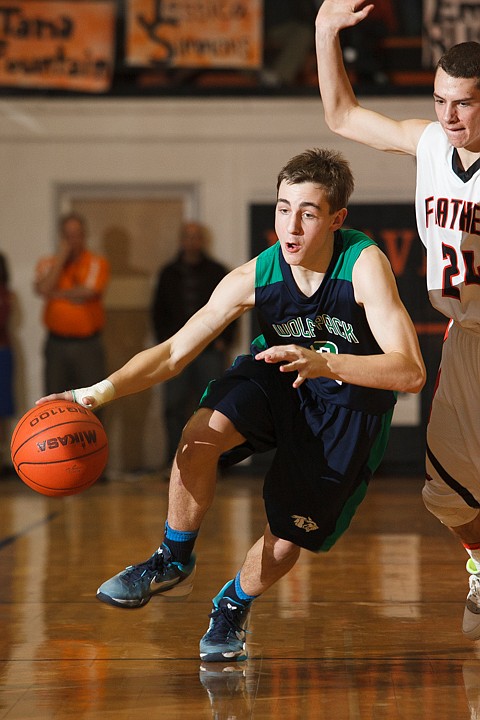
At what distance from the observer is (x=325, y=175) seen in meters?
3.24

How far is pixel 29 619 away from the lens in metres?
4.05

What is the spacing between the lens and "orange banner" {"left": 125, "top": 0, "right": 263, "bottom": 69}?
9023 millimetres

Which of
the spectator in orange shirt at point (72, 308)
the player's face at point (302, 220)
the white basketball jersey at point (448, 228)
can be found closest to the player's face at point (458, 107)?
the white basketball jersey at point (448, 228)

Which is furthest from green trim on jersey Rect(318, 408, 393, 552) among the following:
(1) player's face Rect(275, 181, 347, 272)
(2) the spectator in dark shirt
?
(2) the spectator in dark shirt

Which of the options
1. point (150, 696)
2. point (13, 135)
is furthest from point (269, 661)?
point (13, 135)

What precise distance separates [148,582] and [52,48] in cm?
675

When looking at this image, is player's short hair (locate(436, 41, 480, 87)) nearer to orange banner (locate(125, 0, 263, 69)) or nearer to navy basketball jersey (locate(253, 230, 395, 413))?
navy basketball jersey (locate(253, 230, 395, 413))

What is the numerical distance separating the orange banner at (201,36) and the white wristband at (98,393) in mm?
6263

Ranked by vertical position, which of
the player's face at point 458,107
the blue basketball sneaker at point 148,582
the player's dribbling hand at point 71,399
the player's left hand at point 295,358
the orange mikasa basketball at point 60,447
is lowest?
the blue basketball sneaker at point 148,582

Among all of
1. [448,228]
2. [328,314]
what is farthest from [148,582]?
[448,228]

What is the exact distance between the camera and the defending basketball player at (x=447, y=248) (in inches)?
134

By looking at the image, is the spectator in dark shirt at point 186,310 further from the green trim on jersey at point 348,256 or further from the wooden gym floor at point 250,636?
the green trim on jersey at point 348,256

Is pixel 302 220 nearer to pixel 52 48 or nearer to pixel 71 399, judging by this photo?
pixel 71 399

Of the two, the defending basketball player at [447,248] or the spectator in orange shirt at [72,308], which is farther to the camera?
the spectator in orange shirt at [72,308]
